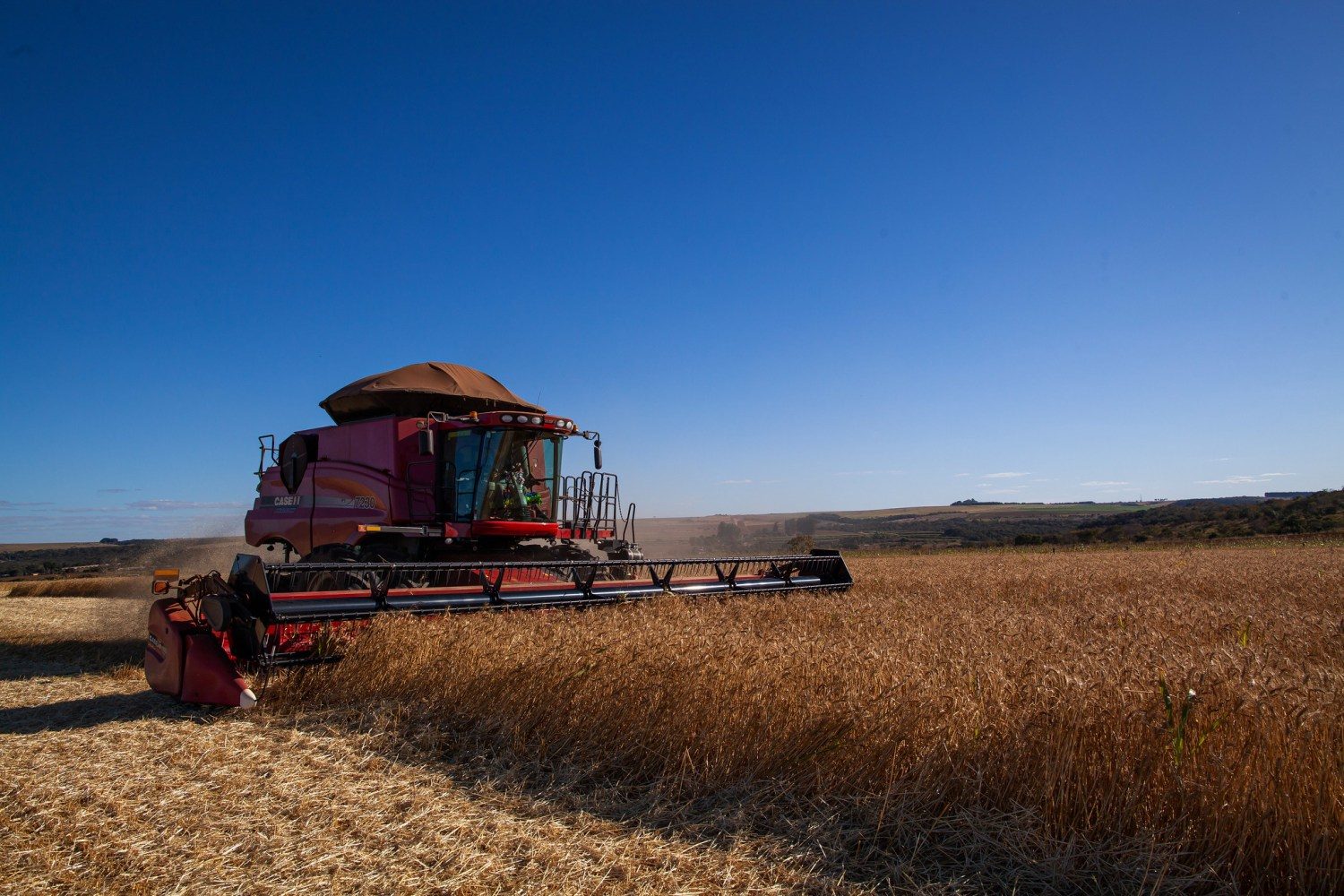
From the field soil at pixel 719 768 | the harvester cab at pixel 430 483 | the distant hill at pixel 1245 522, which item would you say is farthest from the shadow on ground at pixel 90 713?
the distant hill at pixel 1245 522

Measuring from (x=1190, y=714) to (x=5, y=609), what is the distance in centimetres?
1821

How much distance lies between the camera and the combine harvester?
6.80m

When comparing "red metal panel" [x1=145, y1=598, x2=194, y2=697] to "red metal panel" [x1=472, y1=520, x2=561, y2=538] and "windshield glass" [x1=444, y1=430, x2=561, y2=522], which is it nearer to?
"red metal panel" [x1=472, y1=520, x2=561, y2=538]

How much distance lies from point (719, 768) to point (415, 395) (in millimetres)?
7756

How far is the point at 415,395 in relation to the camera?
10.1 meters

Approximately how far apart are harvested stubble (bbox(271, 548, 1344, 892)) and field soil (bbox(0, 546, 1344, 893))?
0.01m

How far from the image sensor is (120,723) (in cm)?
491

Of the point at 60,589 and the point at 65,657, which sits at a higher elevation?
the point at 65,657

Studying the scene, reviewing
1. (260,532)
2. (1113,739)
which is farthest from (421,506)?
(1113,739)

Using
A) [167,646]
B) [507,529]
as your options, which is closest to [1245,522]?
[507,529]

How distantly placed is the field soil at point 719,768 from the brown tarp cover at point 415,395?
17.0 feet

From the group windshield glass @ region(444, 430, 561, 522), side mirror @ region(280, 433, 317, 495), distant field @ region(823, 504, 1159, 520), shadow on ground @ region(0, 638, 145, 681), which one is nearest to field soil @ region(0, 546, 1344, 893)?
shadow on ground @ region(0, 638, 145, 681)

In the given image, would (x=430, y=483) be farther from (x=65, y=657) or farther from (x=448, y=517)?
(x=65, y=657)

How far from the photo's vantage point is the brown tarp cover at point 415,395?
9992mm
